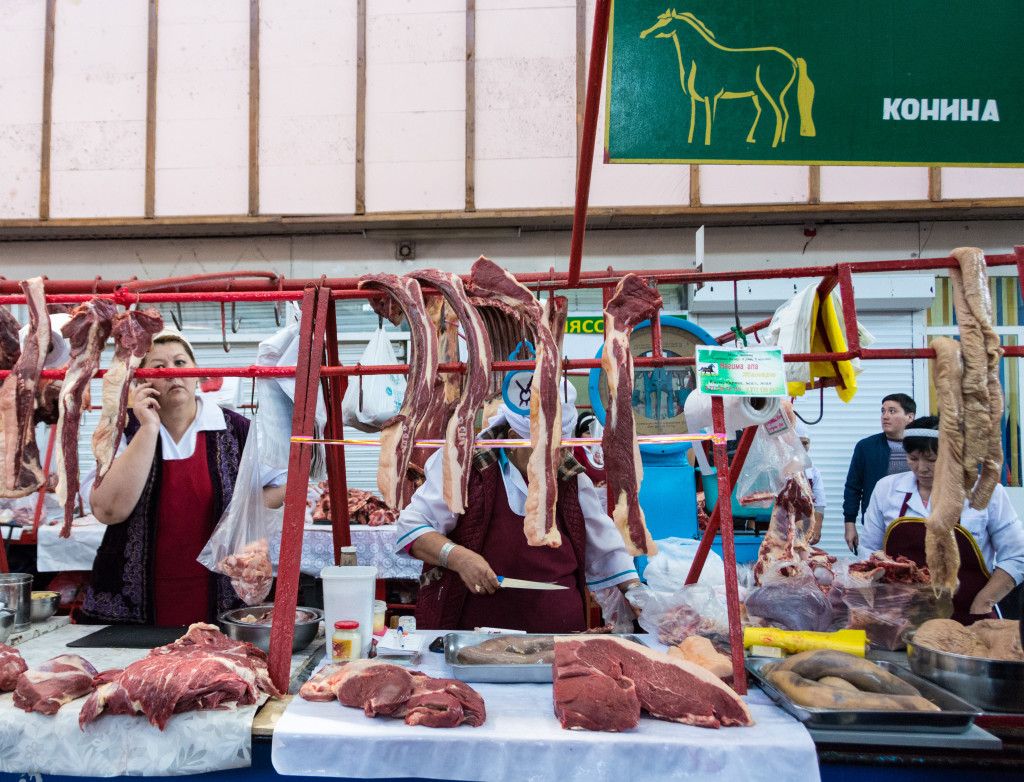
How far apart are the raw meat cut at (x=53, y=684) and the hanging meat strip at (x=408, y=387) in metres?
1.11

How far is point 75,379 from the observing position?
270 cm

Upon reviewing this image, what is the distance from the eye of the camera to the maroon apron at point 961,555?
3.89 metres

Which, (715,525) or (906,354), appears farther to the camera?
(715,525)

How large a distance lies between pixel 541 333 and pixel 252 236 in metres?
7.20

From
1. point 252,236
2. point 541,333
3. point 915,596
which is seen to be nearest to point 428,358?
point 541,333

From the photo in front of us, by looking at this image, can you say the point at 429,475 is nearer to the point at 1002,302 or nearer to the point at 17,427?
the point at 17,427

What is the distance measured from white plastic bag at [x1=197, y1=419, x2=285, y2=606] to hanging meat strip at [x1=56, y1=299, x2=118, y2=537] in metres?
0.63

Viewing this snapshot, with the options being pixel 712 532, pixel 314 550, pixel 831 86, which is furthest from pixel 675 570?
pixel 314 550

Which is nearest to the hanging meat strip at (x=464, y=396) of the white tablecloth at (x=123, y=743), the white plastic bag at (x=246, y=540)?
the white tablecloth at (x=123, y=743)

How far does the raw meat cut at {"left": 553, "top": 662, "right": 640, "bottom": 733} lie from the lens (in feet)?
6.29

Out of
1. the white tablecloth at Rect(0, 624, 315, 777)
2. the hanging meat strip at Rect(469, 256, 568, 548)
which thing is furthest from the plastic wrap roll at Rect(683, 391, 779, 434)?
the white tablecloth at Rect(0, 624, 315, 777)

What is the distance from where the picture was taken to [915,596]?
2.88m

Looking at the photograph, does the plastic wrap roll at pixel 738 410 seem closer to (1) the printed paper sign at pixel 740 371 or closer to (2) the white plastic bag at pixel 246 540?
(1) the printed paper sign at pixel 740 371

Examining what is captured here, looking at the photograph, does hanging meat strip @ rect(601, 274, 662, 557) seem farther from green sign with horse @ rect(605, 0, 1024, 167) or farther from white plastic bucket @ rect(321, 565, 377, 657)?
white plastic bucket @ rect(321, 565, 377, 657)
